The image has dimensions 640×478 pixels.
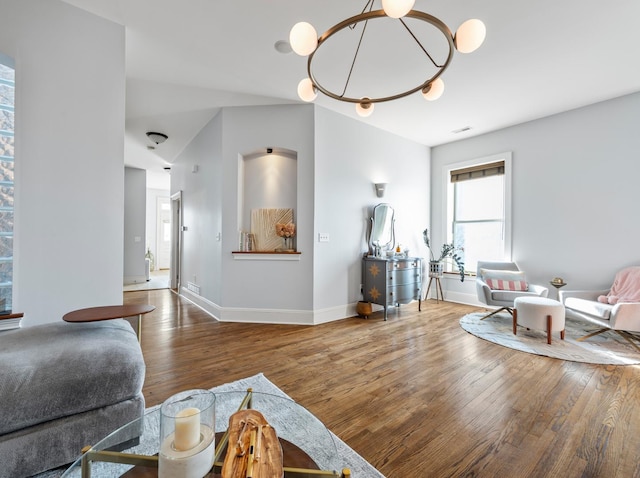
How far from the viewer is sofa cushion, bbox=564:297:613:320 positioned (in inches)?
111

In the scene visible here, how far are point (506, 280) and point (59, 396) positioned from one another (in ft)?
15.6

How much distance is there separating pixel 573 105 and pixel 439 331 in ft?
11.7

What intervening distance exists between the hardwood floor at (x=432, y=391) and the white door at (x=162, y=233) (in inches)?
275

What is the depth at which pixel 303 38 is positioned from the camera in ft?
4.98

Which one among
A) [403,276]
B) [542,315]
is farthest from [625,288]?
[403,276]

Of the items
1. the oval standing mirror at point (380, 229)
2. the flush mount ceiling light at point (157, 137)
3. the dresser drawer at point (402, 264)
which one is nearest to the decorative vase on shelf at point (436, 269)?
the dresser drawer at point (402, 264)

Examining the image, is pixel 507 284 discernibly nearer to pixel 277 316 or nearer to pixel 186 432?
pixel 277 316

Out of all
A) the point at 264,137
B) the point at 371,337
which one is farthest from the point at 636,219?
the point at 264,137

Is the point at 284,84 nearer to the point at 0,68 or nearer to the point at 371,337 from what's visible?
the point at 0,68

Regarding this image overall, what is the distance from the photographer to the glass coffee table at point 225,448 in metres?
0.85

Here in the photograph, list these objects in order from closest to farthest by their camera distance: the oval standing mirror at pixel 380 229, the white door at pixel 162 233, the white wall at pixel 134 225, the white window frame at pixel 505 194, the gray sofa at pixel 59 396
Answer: the gray sofa at pixel 59 396
the oval standing mirror at pixel 380 229
the white window frame at pixel 505 194
the white wall at pixel 134 225
the white door at pixel 162 233

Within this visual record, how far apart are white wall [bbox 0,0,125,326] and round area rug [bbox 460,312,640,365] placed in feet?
13.0

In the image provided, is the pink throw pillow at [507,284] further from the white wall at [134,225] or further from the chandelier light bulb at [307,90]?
the white wall at [134,225]

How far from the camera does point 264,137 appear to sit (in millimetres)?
3850
